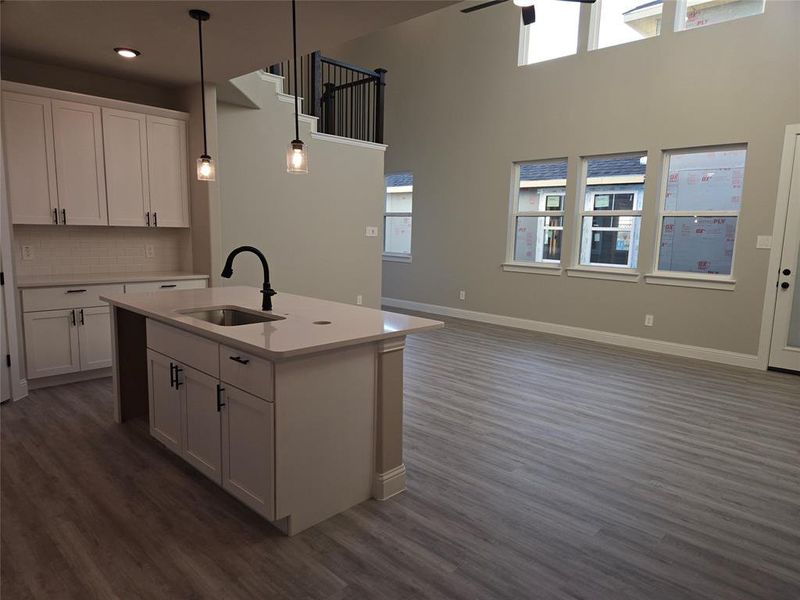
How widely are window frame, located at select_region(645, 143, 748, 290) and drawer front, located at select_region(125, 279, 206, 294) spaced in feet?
16.1

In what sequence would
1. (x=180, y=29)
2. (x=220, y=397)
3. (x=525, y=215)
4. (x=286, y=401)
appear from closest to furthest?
1. (x=286, y=401)
2. (x=220, y=397)
3. (x=180, y=29)
4. (x=525, y=215)

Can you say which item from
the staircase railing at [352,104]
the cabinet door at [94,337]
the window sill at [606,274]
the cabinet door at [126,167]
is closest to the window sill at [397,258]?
the staircase railing at [352,104]

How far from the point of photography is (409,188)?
8.51 m

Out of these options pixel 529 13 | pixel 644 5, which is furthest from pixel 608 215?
pixel 529 13

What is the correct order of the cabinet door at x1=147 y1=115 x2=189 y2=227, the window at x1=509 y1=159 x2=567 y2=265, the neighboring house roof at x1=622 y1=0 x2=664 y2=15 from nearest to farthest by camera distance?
the cabinet door at x1=147 y1=115 x2=189 y2=227 < the neighboring house roof at x1=622 y1=0 x2=664 y2=15 < the window at x1=509 y1=159 x2=567 y2=265

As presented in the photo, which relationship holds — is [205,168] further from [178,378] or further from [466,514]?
[466,514]

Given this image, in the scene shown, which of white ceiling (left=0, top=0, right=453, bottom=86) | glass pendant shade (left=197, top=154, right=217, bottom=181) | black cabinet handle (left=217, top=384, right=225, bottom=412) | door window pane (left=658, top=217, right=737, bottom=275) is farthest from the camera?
door window pane (left=658, top=217, right=737, bottom=275)

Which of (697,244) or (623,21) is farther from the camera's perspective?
(623,21)

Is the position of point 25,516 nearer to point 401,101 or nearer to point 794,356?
point 794,356

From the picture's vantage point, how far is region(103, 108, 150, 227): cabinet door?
4312 millimetres

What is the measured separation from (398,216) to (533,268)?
272cm

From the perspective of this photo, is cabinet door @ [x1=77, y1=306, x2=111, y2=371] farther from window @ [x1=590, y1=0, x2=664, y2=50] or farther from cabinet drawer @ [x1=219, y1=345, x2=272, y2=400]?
window @ [x1=590, y1=0, x2=664, y2=50]

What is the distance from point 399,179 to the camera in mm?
8648

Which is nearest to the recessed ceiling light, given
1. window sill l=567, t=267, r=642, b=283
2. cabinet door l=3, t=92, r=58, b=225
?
cabinet door l=3, t=92, r=58, b=225
